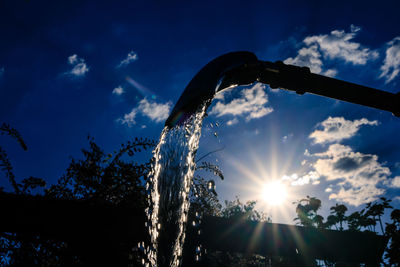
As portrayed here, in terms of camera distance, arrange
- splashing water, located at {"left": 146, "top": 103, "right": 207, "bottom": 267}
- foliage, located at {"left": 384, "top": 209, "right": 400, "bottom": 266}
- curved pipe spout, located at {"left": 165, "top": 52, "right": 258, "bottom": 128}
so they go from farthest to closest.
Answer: foliage, located at {"left": 384, "top": 209, "right": 400, "bottom": 266}
splashing water, located at {"left": 146, "top": 103, "right": 207, "bottom": 267}
curved pipe spout, located at {"left": 165, "top": 52, "right": 258, "bottom": 128}

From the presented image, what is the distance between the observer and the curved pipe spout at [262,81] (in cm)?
80

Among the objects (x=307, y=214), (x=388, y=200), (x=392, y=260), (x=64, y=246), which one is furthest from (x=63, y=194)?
(x=307, y=214)

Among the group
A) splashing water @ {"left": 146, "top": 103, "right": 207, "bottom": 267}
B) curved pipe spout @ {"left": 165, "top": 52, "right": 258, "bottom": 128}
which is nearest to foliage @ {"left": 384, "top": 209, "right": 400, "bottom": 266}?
splashing water @ {"left": 146, "top": 103, "right": 207, "bottom": 267}

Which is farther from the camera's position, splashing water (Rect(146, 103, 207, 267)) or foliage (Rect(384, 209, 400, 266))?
foliage (Rect(384, 209, 400, 266))

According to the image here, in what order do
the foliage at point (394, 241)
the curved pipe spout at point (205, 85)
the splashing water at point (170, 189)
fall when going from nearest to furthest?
1. the curved pipe spout at point (205, 85)
2. the splashing water at point (170, 189)
3. the foliage at point (394, 241)

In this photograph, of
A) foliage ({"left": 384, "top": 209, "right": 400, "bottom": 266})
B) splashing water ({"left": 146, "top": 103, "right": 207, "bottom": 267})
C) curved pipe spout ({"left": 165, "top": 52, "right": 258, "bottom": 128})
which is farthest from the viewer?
foliage ({"left": 384, "top": 209, "right": 400, "bottom": 266})

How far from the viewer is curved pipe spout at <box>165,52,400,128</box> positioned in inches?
31.5

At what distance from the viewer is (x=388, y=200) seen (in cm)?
704

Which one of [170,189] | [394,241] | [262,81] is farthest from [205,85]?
[394,241]

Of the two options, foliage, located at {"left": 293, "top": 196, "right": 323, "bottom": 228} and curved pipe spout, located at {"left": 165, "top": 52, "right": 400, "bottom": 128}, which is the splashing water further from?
foliage, located at {"left": 293, "top": 196, "right": 323, "bottom": 228}

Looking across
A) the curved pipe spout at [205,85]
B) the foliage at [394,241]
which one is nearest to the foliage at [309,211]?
the foliage at [394,241]

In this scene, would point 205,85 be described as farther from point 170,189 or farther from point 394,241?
point 394,241

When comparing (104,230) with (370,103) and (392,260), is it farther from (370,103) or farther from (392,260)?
(392,260)

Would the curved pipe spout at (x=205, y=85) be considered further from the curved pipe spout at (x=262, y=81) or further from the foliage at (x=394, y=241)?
the foliage at (x=394, y=241)
